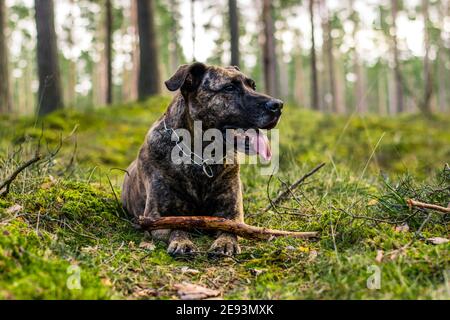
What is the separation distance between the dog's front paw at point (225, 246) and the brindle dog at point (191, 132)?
21cm

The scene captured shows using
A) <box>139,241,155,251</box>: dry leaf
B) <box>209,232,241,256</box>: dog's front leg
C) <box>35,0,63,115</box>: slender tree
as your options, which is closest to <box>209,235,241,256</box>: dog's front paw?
<box>209,232,241,256</box>: dog's front leg

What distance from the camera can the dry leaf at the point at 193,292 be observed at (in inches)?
110

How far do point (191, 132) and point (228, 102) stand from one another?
0.43m

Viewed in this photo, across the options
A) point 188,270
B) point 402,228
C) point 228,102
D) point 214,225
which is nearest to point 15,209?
point 188,270

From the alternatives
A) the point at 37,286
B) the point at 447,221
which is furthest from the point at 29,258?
the point at 447,221

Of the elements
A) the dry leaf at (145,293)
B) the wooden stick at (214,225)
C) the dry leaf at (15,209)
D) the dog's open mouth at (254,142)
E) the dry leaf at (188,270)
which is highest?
the dog's open mouth at (254,142)

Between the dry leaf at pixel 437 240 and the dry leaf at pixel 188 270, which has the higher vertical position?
the dry leaf at pixel 437 240

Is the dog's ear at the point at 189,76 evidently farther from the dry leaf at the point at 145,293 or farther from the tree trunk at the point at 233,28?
the tree trunk at the point at 233,28

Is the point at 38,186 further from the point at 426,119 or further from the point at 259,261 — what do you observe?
the point at 426,119

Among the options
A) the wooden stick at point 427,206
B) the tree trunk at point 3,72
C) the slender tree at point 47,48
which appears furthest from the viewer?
the tree trunk at point 3,72

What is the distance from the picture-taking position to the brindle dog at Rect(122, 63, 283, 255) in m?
4.08

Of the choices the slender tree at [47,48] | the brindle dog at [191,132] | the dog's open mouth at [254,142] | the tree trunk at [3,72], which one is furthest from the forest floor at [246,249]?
the tree trunk at [3,72]

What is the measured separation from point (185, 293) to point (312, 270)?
0.82 meters

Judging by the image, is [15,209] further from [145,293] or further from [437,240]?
[437,240]
